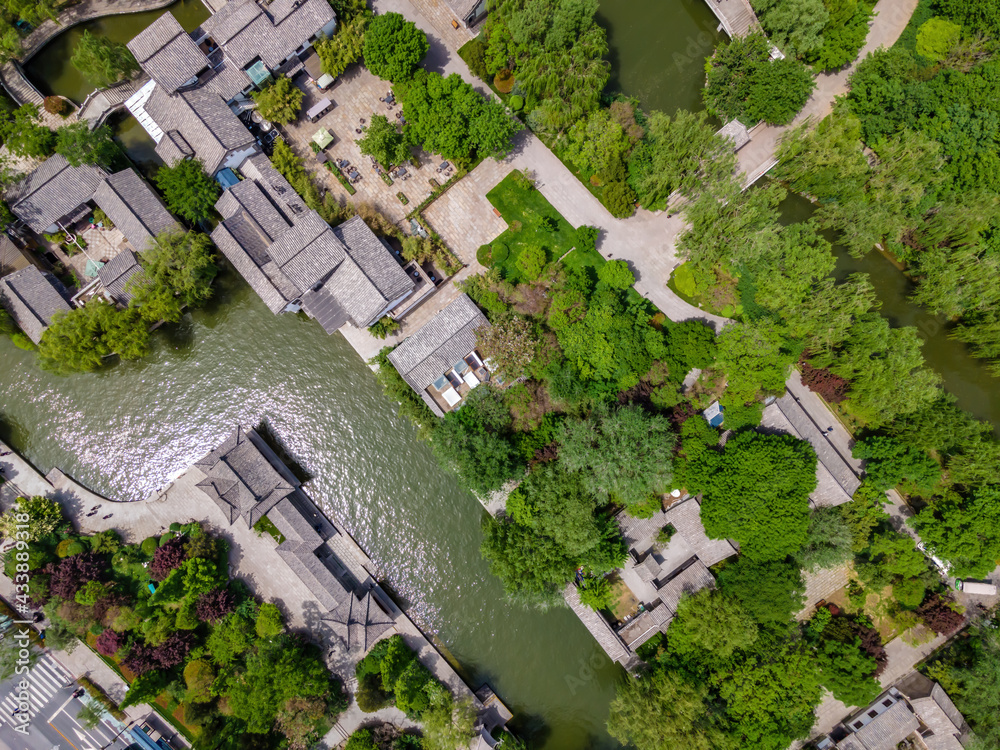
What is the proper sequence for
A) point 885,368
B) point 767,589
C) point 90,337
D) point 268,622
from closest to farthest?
point 767,589 < point 885,368 < point 90,337 < point 268,622

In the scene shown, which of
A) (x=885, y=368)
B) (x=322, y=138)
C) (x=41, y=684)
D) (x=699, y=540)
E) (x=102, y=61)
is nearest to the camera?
(x=885, y=368)

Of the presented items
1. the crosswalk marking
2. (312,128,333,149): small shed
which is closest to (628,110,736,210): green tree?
(312,128,333,149): small shed

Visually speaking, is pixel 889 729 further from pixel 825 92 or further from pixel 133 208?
pixel 133 208

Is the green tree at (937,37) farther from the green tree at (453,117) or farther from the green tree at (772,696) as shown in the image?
the green tree at (772,696)

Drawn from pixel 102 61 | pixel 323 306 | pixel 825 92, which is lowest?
pixel 825 92

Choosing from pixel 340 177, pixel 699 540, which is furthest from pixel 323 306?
pixel 699 540

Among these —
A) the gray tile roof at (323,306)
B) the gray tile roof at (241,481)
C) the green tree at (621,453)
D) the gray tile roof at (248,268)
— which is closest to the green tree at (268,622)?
the gray tile roof at (241,481)

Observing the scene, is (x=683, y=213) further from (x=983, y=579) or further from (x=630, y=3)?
(x=983, y=579)
